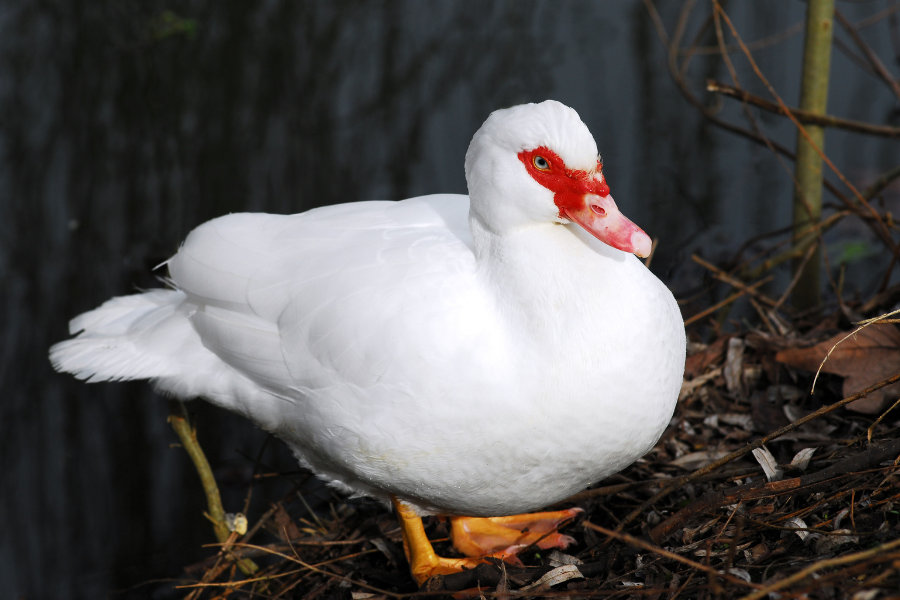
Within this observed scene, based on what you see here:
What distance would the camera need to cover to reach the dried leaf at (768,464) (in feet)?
→ 7.53

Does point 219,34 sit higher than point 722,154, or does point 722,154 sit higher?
point 219,34

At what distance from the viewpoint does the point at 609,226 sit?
6.47ft

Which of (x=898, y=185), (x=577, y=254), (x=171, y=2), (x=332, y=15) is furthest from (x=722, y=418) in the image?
(x=171, y=2)

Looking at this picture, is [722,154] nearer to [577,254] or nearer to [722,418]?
[722,418]

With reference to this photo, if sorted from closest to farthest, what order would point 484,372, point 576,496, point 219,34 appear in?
point 484,372, point 576,496, point 219,34

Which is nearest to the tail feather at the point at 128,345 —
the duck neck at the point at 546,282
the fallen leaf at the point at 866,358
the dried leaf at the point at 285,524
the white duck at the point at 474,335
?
the white duck at the point at 474,335

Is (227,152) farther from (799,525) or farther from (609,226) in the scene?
(799,525)

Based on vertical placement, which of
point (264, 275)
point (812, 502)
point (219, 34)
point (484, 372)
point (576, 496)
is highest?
point (219, 34)

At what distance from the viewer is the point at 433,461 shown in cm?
212

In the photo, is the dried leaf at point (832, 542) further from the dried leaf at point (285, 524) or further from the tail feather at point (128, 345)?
the tail feather at point (128, 345)

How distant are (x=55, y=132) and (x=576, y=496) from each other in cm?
435

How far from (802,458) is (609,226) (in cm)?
98

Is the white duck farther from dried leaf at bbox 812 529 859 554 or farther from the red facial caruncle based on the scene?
dried leaf at bbox 812 529 859 554

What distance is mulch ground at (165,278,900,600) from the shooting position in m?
1.93
